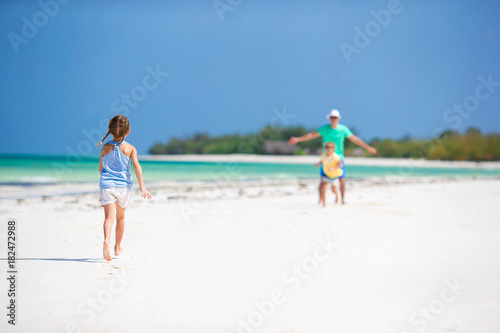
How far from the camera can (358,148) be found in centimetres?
4962

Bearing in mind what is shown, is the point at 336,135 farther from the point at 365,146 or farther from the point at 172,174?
the point at 172,174

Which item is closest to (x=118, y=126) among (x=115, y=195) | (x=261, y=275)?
(x=115, y=195)

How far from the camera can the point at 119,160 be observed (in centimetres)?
407

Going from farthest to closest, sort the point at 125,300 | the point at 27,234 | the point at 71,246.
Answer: the point at 27,234
the point at 71,246
the point at 125,300

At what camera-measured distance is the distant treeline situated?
41.2 m

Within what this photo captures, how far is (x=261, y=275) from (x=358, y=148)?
47.4 meters

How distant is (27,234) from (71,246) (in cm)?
89

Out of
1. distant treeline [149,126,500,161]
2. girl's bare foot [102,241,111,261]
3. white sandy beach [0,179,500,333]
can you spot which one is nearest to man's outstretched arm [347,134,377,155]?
white sandy beach [0,179,500,333]

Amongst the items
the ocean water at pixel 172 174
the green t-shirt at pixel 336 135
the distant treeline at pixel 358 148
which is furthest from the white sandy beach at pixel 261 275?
the distant treeline at pixel 358 148

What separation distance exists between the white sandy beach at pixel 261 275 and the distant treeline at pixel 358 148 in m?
38.2

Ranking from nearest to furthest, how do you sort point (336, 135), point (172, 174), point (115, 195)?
point (115, 195) → point (336, 135) → point (172, 174)

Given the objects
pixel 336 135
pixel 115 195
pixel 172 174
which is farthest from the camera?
pixel 172 174

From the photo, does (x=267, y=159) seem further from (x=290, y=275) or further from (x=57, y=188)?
(x=290, y=275)

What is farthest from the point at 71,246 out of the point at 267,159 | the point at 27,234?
the point at 267,159
